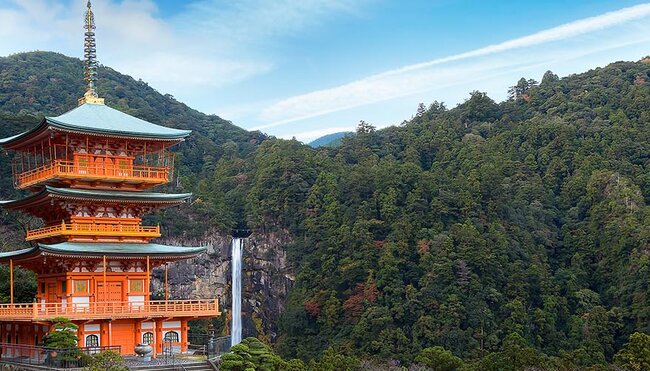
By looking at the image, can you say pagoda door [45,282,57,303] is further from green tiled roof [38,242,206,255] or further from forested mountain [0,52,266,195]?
forested mountain [0,52,266,195]

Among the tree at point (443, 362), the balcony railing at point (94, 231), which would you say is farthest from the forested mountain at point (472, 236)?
the balcony railing at point (94, 231)

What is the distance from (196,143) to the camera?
9631 centimetres

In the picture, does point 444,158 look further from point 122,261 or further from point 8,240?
point 122,261

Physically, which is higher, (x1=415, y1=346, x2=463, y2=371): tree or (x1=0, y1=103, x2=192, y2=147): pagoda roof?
(x1=0, y1=103, x2=192, y2=147): pagoda roof

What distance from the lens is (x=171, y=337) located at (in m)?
31.3

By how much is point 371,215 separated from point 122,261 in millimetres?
40074

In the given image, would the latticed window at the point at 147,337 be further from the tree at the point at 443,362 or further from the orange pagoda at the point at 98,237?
the tree at the point at 443,362

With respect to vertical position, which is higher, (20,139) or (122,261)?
(20,139)

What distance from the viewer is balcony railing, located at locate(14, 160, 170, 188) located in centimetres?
3070

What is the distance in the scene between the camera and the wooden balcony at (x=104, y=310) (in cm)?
2859

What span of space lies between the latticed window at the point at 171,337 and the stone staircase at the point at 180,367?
3.12m

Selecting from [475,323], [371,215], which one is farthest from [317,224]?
[475,323]

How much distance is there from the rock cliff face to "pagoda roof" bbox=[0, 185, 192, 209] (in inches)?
1433

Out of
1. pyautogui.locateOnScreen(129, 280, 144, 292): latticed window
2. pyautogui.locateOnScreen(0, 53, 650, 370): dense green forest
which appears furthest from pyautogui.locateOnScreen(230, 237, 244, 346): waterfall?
pyautogui.locateOnScreen(129, 280, 144, 292): latticed window
